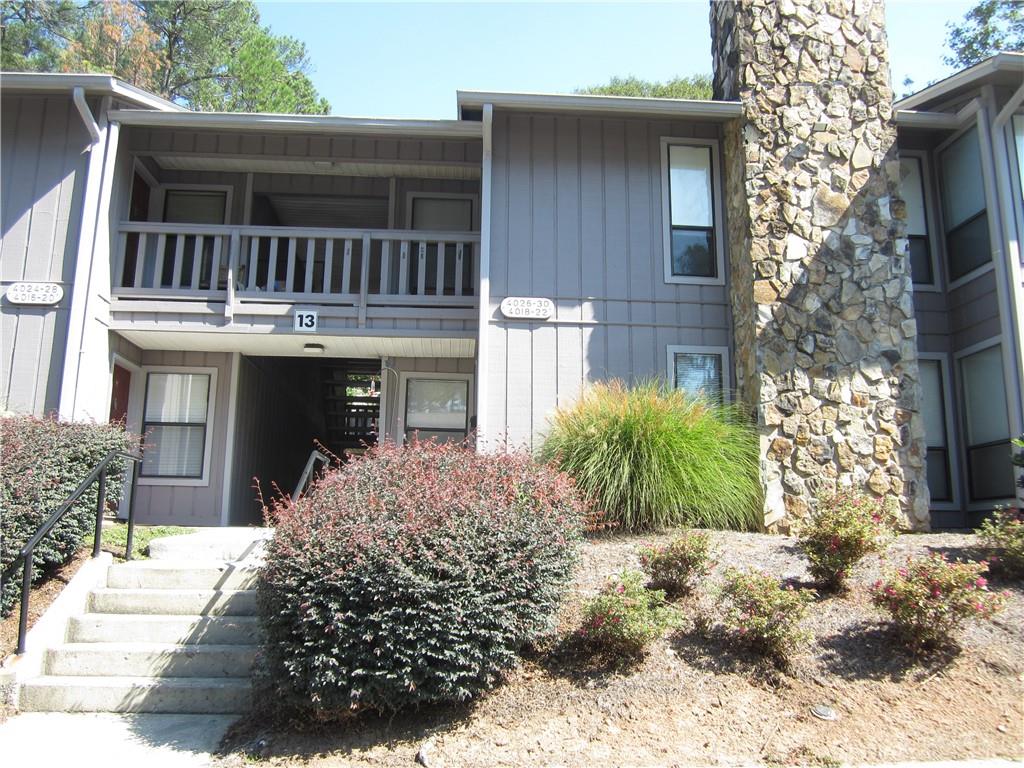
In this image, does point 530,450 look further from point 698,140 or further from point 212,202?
point 212,202

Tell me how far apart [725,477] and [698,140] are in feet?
15.4

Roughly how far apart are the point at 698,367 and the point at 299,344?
5.05 metres

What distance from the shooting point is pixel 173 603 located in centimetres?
616

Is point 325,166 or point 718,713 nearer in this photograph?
point 718,713

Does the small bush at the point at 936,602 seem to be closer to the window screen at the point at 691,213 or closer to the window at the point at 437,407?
the window screen at the point at 691,213

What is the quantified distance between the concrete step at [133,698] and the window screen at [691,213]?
678cm

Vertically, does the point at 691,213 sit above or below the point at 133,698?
above

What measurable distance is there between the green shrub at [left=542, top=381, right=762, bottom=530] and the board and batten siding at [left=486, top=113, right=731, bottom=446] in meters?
1.23

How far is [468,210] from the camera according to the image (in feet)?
37.8

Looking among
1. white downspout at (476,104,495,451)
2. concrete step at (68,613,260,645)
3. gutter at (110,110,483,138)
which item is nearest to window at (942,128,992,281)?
white downspout at (476,104,495,451)

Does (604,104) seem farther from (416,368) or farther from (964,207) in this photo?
(964,207)

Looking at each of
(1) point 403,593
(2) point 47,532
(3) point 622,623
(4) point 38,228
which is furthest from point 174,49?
(3) point 622,623

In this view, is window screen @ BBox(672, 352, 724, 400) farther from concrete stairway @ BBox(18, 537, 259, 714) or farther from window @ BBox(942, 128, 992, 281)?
concrete stairway @ BBox(18, 537, 259, 714)

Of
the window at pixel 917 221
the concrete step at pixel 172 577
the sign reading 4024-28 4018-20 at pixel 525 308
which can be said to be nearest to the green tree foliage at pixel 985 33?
the window at pixel 917 221
